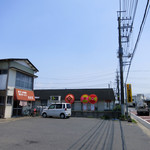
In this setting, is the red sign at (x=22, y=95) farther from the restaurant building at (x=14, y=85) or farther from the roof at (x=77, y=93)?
the roof at (x=77, y=93)

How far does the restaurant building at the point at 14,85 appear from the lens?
54.4 feet

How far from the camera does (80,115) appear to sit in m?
21.9

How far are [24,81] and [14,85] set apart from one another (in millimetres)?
2392

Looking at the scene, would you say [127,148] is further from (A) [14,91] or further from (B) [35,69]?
(B) [35,69]

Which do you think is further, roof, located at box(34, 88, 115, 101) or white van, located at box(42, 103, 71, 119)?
roof, located at box(34, 88, 115, 101)

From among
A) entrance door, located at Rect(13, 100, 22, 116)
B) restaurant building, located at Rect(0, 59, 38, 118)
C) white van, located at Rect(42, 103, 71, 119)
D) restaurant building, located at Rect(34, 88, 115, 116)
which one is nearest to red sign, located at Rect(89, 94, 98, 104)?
restaurant building, located at Rect(34, 88, 115, 116)

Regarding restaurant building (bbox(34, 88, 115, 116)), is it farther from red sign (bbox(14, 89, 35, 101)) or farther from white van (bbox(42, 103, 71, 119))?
white van (bbox(42, 103, 71, 119))

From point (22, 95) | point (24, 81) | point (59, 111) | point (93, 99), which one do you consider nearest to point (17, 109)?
point (22, 95)

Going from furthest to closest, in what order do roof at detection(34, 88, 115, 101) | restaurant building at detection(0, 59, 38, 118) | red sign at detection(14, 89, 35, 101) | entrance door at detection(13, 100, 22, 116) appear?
roof at detection(34, 88, 115, 101) < entrance door at detection(13, 100, 22, 116) < red sign at detection(14, 89, 35, 101) < restaurant building at detection(0, 59, 38, 118)

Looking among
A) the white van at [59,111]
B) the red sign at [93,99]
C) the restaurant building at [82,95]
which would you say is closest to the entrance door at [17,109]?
the white van at [59,111]

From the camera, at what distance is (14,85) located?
17938 mm

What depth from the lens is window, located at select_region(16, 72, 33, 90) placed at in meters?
18.8

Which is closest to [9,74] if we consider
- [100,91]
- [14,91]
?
[14,91]

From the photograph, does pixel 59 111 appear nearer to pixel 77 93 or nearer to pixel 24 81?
pixel 24 81
